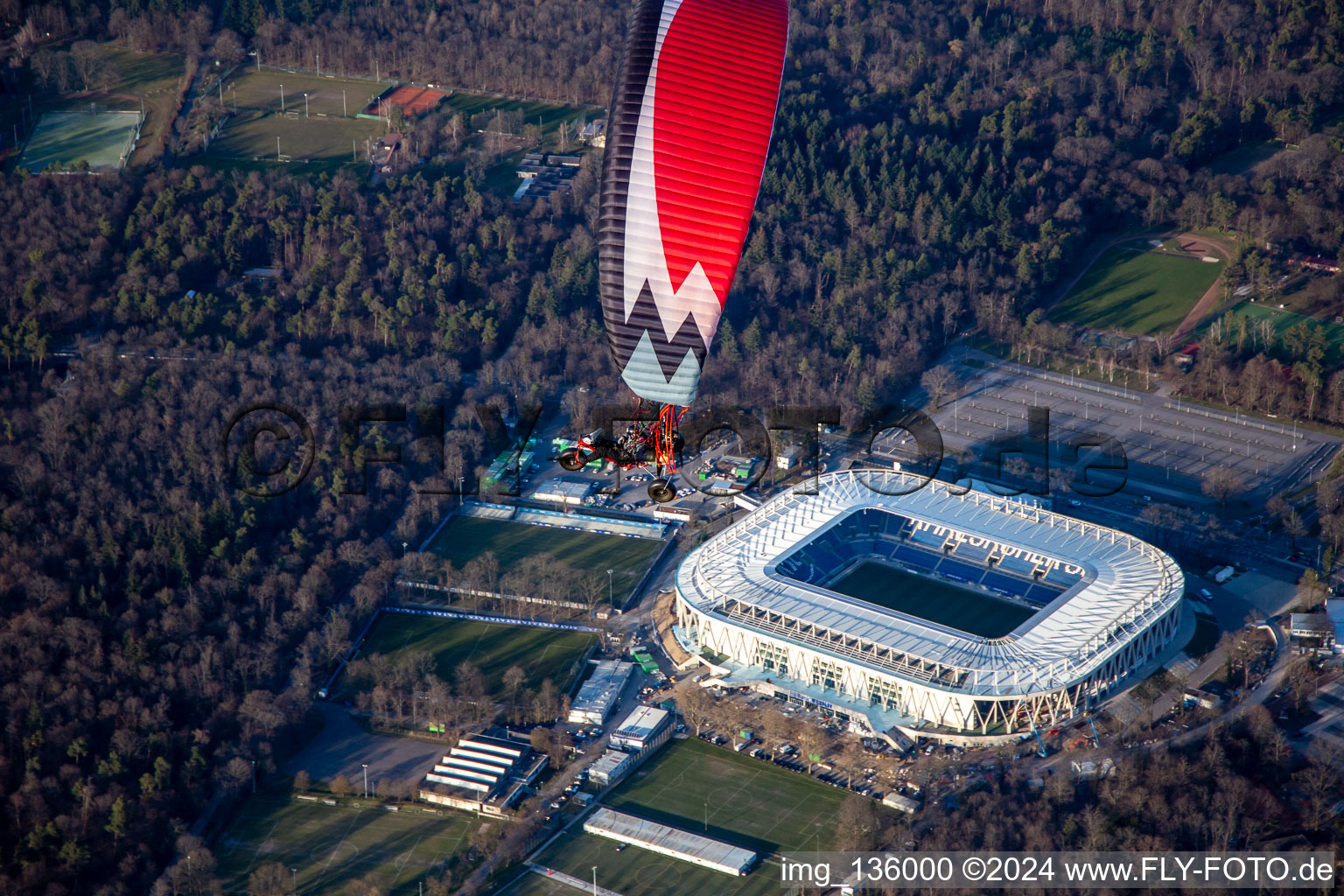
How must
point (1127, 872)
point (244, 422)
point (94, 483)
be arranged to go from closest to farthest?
point (1127, 872), point (94, 483), point (244, 422)

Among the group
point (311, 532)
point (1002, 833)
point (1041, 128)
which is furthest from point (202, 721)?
point (1041, 128)

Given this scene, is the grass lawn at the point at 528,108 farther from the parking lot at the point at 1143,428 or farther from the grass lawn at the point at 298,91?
the parking lot at the point at 1143,428

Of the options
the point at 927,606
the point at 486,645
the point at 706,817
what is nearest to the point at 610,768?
the point at 706,817

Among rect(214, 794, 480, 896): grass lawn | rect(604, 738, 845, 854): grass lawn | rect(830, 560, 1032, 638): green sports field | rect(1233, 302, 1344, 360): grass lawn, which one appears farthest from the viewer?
rect(1233, 302, 1344, 360): grass lawn

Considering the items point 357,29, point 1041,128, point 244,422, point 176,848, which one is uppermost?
point 357,29

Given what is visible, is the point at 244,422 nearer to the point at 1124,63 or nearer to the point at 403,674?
the point at 403,674

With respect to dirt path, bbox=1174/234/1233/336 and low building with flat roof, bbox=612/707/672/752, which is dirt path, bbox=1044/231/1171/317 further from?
low building with flat roof, bbox=612/707/672/752

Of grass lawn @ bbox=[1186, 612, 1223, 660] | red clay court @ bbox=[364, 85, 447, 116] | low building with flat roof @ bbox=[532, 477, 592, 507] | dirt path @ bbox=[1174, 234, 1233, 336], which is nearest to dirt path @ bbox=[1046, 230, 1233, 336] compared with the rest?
dirt path @ bbox=[1174, 234, 1233, 336]

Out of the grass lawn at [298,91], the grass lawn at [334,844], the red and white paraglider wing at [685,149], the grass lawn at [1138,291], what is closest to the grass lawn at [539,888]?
the grass lawn at [334,844]
